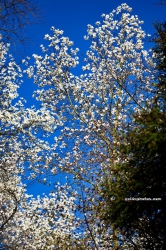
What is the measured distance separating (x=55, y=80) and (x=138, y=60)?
12.4 ft

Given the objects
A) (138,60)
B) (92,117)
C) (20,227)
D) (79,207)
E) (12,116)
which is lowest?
(79,207)

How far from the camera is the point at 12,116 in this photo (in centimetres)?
962

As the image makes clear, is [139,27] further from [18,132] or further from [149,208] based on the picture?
[149,208]

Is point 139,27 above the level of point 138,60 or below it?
above

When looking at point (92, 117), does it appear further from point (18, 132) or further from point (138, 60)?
point (18, 132)

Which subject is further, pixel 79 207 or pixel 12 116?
pixel 12 116

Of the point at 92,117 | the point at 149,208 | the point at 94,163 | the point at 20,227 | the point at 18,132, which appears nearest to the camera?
the point at 149,208

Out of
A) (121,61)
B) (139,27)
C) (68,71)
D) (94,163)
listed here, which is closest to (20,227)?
(94,163)

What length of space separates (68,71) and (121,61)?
2422 mm

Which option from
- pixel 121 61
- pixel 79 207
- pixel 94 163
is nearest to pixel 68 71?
pixel 121 61

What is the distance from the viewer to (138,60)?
13070mm

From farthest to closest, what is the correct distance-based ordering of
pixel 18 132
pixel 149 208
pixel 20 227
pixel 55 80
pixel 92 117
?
pixel 20 227 → pixel 55 80 → pixel 92 117 → pixel 18 132 → pixel 149 208

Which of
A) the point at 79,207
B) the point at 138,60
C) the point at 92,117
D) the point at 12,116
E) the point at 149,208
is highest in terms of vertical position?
the point at 138,60

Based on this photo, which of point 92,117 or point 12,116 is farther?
point 92,117
